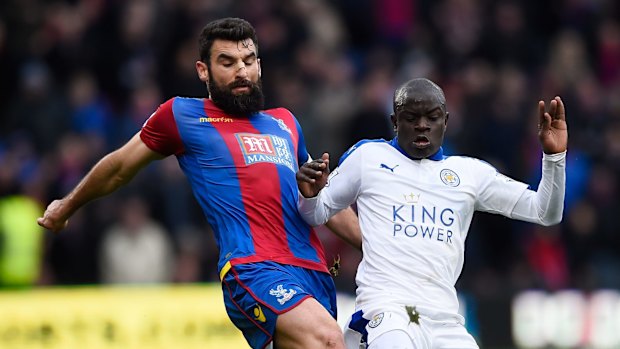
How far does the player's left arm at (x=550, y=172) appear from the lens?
727cm

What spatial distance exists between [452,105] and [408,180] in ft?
30.9

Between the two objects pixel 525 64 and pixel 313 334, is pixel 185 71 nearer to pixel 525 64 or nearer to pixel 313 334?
pixel 525 64

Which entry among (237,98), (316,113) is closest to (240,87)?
(237,98)

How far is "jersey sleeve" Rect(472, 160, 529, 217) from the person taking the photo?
751 centimetres

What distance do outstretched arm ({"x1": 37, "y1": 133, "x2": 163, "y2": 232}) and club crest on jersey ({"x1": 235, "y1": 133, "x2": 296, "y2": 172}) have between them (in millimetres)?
547

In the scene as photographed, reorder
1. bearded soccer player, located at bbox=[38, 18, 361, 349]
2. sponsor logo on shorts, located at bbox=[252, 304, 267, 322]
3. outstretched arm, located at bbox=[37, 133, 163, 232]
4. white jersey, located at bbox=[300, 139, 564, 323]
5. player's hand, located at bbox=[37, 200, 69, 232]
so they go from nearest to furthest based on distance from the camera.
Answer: white jersey, located at bbox=[300, 139, 564, 323]
sponsor logo on shorts, located at bbox=[252, 304, 267, 322]
bearded soccer player, located at bbox=[38, 18, 361, 349]
outstretched arm, located at bbox=[37, 133, 163, 232]
player's hand, located at bbox=[37, 200, 69, 232]

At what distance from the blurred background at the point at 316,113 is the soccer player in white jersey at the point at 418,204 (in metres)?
7.36

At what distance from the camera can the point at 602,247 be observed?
649 inches

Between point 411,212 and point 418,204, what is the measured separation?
0.07 m

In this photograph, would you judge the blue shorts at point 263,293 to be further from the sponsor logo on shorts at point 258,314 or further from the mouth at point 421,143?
the mouth at point 421,143

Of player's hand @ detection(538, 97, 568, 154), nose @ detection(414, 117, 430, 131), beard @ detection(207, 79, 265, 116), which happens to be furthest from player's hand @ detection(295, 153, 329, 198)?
player's hand @ detection(538, 97, 568, 154)

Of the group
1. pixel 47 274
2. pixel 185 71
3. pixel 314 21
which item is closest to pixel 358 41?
pixel 314 21

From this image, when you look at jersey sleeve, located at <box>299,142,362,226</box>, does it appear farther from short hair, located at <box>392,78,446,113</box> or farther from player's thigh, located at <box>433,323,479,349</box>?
player's thigh, located at <box>433,323,479,349</box>

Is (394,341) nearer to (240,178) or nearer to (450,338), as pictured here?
(450,338)
